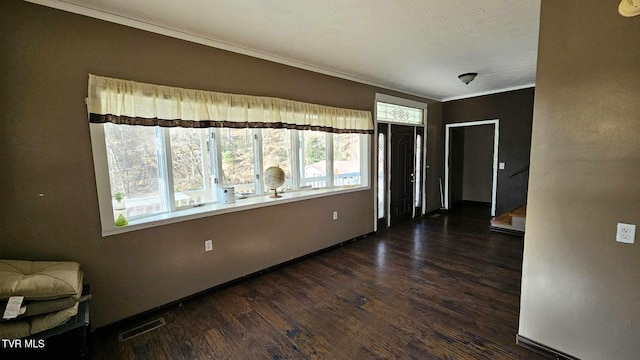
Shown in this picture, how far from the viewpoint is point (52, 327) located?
1.72m

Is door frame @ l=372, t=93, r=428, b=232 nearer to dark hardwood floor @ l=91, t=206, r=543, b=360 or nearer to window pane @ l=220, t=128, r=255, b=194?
dark hardwood floor @ l=91, t=206, r=543, b=360

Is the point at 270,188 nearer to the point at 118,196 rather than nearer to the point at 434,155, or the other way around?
the point at 118,196

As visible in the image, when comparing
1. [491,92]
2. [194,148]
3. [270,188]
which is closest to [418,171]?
[491,92]

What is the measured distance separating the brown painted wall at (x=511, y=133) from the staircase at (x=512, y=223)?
2.02 feet

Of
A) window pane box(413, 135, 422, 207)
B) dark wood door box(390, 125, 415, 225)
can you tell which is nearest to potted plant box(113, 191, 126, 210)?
dark wood door box(390, 125, 415, 225)

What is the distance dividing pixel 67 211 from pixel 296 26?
7.98ft

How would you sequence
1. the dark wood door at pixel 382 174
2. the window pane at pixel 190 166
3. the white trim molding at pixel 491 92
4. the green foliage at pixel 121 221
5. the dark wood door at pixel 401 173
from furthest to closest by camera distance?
the dark wood door at pixel 401 173 → the white trim molding at pixel 491 92 → the dark wood door at pixel 382 174 → the window pane at pixel 190 166 → the green foliage at pixel 121 221

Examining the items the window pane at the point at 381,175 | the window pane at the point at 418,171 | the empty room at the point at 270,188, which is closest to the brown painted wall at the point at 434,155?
the window pane at the point at 418,171

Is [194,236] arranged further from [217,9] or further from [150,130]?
[217,9]

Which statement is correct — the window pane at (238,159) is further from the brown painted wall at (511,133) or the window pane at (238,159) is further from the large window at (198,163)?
the brown painted wall at (511,133)

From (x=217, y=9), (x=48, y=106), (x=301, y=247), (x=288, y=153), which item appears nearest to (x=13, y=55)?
(x=48, y=106)

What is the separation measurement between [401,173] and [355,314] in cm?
344

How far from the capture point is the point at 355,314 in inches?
98.8

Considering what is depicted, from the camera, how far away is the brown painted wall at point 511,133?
5203 mm
